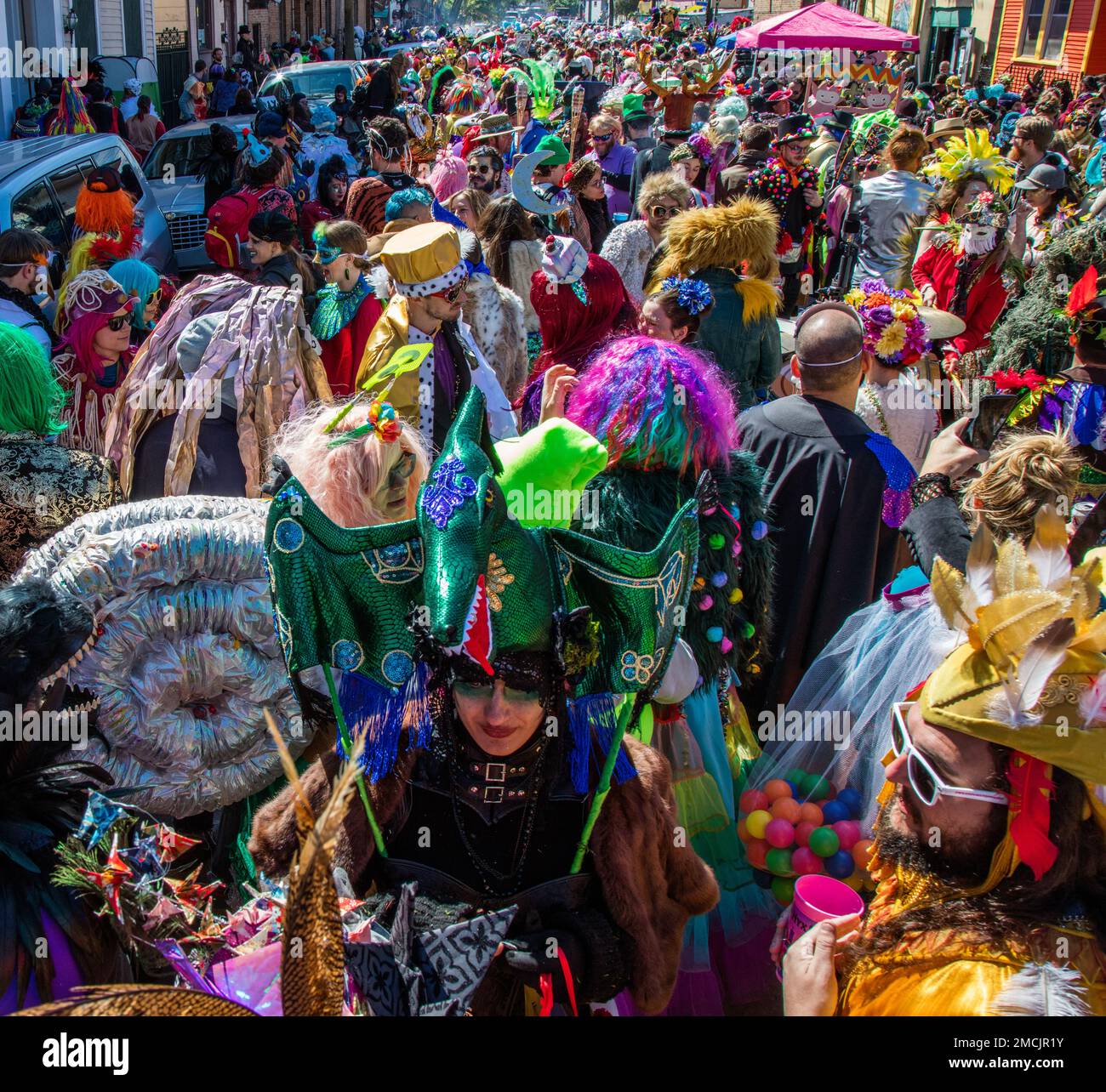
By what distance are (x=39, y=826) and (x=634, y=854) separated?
1.13 meters

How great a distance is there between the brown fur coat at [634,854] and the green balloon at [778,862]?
808mm

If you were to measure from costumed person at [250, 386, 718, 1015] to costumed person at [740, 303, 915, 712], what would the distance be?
1.74 metres

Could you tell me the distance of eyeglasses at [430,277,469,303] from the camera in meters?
4.16

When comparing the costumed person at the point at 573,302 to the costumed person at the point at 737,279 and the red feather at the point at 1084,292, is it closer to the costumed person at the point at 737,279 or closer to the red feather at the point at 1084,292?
the costumed person at the point at 737,279

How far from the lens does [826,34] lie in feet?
57.3

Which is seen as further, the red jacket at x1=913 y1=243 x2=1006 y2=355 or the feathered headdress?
the feathered headdress

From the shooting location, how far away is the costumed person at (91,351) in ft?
14.6

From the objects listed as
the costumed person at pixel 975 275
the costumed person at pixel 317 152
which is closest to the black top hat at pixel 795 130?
the costumed person at pixel 975 275

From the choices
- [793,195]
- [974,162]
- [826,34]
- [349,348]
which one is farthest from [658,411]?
[826,34]

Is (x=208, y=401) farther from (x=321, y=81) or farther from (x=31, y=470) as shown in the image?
(x=321, y=81)

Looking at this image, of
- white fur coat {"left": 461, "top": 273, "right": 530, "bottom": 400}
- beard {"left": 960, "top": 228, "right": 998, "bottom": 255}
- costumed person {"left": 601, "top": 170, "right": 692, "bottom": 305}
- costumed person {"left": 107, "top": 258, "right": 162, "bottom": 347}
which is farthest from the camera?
costumed person {"left": 601, "top": 170, "right": 692, "bottom": 305}

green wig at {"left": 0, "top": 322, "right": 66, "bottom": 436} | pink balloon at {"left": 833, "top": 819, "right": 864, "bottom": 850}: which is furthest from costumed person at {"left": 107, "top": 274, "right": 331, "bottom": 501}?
pink balloon at {"left": 833, "top": 819, "right": 864, "bottom": 850}

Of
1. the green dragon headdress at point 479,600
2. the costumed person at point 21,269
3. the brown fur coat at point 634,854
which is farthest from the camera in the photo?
the costumed person at point 21,269

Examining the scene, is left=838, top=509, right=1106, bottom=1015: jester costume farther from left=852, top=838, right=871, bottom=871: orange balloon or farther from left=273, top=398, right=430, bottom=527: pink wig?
left=273, top=398, right=430, bottom=527: pink wig
